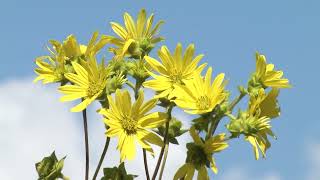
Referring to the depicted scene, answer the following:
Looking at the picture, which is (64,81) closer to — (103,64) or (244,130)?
(103,64)

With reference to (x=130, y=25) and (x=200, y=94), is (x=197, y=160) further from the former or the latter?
(x=130, y=25)

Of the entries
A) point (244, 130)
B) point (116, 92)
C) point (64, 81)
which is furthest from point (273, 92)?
point (64, 81)

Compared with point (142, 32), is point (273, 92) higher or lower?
lower

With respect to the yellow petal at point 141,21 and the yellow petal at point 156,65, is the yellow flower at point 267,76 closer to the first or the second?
the yellow petal at point 156,65

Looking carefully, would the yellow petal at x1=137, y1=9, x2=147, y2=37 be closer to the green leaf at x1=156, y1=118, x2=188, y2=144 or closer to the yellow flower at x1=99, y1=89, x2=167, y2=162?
the yellow flower at x1=99, y1=89, x2=167, y2=162

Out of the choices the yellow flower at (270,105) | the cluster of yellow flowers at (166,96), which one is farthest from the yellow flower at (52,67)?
the yellow flower at (270,105)

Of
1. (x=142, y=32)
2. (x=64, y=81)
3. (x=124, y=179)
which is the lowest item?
(x=124, y=179)

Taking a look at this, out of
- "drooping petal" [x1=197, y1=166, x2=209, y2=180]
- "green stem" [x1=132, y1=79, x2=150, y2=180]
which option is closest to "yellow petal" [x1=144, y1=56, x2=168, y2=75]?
"green stem" [x1=132, y1=79, x2=150, y2=180]

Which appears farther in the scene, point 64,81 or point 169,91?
point 64,81
